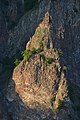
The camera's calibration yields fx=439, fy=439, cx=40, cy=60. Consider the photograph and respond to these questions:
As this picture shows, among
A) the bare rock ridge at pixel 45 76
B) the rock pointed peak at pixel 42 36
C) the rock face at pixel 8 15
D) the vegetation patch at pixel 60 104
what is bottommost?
the vegetation patch at pixel 60 104

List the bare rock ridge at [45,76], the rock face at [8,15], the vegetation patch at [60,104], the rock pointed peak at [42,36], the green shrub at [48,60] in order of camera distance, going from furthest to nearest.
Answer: the rock face at [8,15]
the rock pointed peak at [42,36]
the green shrub at [48,60]
the bare rock ridge at [45,76]
the vegetation patch at [60,104]

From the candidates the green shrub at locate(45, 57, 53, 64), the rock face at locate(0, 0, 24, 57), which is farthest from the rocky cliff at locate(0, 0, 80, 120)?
the rock face at locate(0, 0, 24, 57)

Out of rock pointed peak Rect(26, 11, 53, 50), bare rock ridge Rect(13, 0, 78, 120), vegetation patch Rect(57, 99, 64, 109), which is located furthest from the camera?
rock pointed peak Rect(26, 11, 53, 50)

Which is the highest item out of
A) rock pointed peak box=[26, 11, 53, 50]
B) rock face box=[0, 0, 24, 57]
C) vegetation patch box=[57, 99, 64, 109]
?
rock face box=[0, 0, 24, 57]

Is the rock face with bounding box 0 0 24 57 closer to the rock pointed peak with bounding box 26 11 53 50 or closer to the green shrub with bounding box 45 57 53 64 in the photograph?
the rock pointed peak with bounding box 26 11 53 50

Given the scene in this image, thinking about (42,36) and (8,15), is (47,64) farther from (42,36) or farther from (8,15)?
(8,15)

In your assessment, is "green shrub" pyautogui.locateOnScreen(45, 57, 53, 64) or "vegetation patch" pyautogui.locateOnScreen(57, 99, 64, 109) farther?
"green shrub" pyautogui.locateOnScreen(45, 57, 53, 64)

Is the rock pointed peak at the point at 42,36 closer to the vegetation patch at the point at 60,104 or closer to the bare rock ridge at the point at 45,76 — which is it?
the bare rock ridge at the point at 45,76

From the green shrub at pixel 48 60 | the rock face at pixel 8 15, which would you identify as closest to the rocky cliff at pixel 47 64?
the green shrub at pixel 48 60
